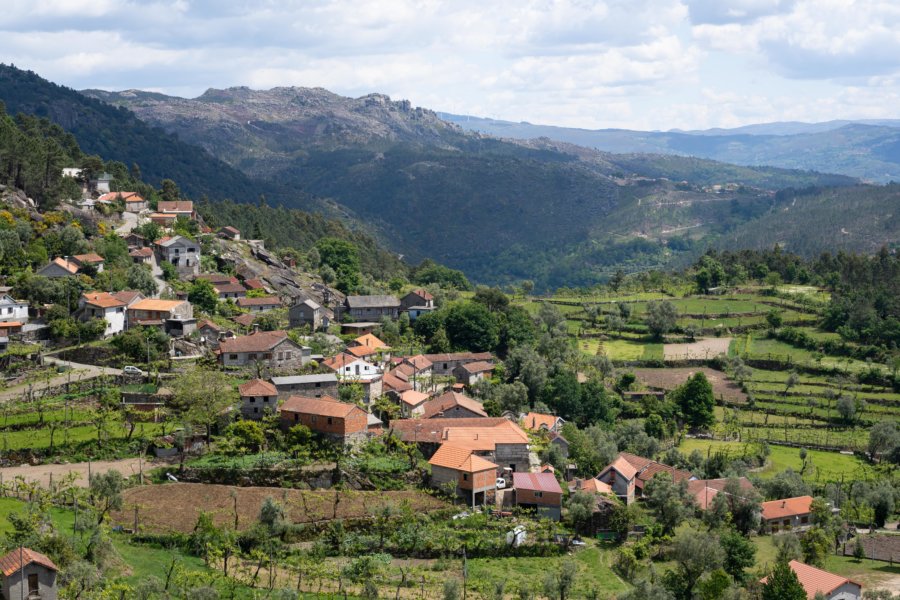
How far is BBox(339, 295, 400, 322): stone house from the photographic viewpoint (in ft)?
233

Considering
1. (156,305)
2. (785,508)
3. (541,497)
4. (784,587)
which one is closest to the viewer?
(784,587)

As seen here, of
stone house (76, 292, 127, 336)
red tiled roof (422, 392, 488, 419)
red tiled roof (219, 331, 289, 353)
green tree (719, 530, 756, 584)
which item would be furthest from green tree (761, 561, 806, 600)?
stone house (76, 292, 127, 336)

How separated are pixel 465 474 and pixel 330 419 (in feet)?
22.8

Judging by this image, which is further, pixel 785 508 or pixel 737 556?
pixel 785 508

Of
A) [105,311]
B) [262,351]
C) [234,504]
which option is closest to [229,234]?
[105,311]

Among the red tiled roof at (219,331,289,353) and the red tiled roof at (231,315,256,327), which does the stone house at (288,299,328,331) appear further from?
the red tiled roof at (219,331,289,353)

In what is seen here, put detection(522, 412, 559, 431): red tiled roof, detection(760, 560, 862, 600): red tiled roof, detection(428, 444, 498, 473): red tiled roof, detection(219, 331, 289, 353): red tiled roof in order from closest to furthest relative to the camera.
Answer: detection(760, 560, 862, 600): red tiled roof, detection(428, 444, 498, 473): red tiled roof, detection(219, 331, 289, 353): red tiled roof, detection(522, 412, 559, 431): red tiled roof

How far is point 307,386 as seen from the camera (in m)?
47.4

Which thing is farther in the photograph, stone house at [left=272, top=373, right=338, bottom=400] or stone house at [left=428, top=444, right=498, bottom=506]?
stone house at [left=272, top=373, right=338, bottom=400]

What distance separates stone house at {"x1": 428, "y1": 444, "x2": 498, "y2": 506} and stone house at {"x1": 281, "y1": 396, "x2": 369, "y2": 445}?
12.9 ft

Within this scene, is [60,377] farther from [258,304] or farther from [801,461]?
[801,461]

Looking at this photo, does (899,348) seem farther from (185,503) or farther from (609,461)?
(185,503)

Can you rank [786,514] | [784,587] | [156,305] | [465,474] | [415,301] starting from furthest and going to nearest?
[415,301], [156,305], [786,514], [465,474], [784,587]

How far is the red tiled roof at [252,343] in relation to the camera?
169 feet
